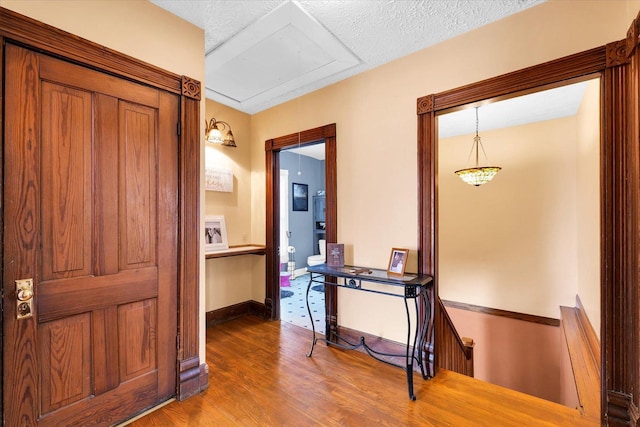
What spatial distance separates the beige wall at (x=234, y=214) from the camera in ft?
11.3

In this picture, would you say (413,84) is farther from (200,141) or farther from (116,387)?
(116,387)

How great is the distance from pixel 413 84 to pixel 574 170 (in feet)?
9.33

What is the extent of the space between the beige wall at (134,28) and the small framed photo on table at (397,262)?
153cm

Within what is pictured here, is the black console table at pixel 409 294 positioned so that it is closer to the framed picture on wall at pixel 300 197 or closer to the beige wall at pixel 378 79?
the beige wall at pixel 378 79

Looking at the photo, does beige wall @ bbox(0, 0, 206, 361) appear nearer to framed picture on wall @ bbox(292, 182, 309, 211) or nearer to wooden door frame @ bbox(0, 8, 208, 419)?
wooden door frame @ bbox(0, 8, 208, 419)

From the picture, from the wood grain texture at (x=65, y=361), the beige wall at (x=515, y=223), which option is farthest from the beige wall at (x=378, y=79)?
the beige wall at (x=515, y=223)

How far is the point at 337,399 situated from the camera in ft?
6.61

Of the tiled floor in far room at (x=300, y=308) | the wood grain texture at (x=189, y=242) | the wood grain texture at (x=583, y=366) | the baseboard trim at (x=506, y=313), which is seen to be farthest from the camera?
the baseboard trim at (x=506, y=313)

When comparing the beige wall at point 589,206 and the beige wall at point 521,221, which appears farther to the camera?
the beige wall at point 521,221

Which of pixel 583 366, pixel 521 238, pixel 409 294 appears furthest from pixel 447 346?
pixel 521 238

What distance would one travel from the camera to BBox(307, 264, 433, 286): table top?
6.99 feet

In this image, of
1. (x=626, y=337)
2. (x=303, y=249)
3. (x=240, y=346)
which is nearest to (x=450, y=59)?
(x=626, y=337)

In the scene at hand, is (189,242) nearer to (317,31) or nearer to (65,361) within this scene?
Answer: (65,361)

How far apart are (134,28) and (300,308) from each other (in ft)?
11.7
